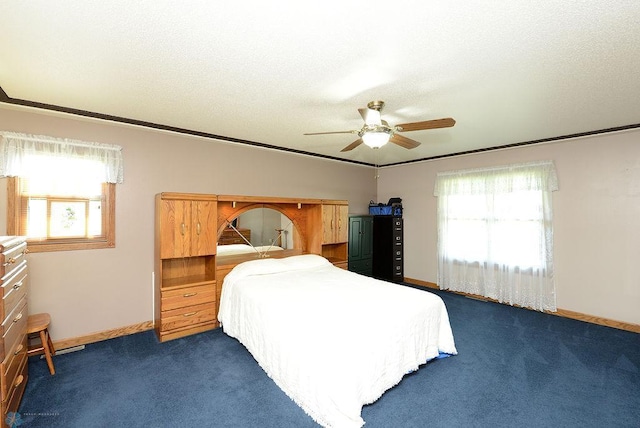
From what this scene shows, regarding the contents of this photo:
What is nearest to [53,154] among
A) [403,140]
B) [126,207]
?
[126,207]

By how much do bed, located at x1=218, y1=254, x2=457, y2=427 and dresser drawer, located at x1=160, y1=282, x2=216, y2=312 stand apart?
0.79 ft

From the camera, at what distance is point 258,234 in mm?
4359

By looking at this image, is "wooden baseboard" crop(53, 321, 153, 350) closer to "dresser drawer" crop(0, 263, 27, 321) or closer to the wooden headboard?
"dresser drawer" crop(0, 263, 27, 321)

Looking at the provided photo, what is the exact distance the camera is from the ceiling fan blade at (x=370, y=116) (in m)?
2.36

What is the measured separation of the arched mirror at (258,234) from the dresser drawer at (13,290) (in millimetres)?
1931

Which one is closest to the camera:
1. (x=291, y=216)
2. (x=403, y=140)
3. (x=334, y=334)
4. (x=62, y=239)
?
(x=334, y=334)

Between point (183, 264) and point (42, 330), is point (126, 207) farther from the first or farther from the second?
point (42, 330)

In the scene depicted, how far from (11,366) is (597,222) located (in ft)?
20.1

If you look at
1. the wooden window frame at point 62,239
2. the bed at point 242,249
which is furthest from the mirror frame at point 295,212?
the wooden window frame at point 62,239

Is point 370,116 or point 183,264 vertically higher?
point 370,116

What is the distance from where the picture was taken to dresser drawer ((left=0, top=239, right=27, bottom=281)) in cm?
180

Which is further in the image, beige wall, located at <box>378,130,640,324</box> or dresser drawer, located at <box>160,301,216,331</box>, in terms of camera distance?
beige wall, located at <box>378,130,640,324</box>

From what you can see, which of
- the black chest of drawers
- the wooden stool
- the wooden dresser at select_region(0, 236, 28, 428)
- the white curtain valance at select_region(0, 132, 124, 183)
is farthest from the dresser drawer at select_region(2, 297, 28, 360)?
the black chest of drawers

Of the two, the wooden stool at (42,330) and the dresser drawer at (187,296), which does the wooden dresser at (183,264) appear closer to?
the dresser drawer at (187,296)
